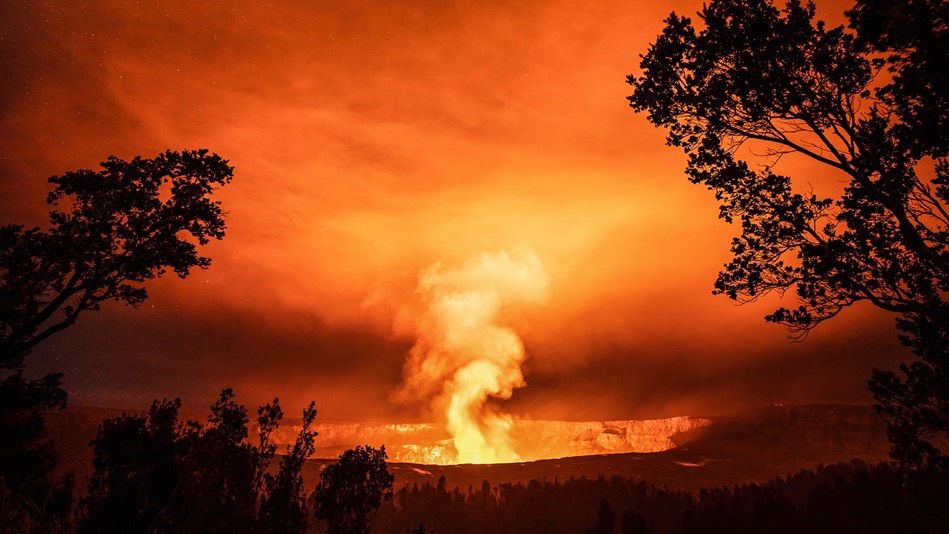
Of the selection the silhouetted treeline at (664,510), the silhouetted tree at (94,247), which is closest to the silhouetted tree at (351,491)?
the silhouetted tree at (94,247)

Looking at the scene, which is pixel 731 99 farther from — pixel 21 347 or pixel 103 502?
pixel 21 347

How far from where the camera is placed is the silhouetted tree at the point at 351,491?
140ft

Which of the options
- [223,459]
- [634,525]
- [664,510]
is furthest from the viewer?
[664,510]

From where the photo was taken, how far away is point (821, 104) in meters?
12.2

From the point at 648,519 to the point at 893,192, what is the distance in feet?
602

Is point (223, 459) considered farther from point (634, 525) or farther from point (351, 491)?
point (634, 525)

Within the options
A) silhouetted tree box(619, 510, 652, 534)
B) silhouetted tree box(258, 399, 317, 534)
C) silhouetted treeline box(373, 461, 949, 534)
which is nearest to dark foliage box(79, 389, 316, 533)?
silhouetted tree box(258, 399, 317, 534)

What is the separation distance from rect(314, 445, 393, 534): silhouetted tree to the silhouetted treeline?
102 meters

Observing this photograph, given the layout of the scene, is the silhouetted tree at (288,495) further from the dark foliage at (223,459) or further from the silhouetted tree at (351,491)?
the silhouetted tree at (351,491)

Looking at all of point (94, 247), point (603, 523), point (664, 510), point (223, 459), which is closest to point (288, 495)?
point (223, 459)

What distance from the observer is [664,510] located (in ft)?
557

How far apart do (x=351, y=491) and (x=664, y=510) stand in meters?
161

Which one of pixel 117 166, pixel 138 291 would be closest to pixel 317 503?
pixel 138 291

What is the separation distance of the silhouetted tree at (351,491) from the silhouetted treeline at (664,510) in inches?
4002
